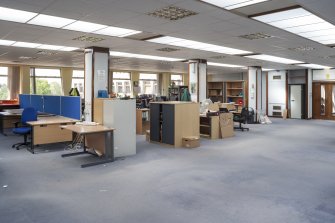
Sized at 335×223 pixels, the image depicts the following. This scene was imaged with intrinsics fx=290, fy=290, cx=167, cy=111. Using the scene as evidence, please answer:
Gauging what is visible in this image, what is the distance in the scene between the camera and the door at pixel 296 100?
1602cm

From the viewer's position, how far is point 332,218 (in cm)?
326

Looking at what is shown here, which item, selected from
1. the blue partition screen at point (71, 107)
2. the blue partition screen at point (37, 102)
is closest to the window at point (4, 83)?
the blue partition screen at point (37, 102)

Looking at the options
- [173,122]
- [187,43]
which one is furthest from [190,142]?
[187,43]

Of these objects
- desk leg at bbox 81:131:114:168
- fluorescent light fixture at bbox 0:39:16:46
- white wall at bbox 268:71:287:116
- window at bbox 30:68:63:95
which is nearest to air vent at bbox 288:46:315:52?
desk leg at bbox 81:131:114:168

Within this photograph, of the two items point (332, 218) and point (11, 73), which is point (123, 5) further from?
point (11, 73)

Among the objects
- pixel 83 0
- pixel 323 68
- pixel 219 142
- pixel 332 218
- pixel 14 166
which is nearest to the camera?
pixel 332 218

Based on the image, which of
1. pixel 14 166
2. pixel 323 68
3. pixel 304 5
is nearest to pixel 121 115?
pixel 14 166

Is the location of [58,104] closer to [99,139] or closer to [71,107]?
[71,107]

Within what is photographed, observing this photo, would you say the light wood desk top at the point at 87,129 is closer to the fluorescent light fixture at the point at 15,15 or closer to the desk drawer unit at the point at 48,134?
the desk drawer unit at the point at 48,134

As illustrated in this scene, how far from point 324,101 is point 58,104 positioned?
13.7 meters

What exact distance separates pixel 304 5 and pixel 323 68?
42.0ft

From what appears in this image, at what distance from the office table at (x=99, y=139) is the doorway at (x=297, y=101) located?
1299 centimetres

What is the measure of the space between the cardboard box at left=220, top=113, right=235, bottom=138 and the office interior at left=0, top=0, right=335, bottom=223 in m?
0.05

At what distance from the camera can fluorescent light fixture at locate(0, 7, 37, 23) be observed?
4835 millimetres
